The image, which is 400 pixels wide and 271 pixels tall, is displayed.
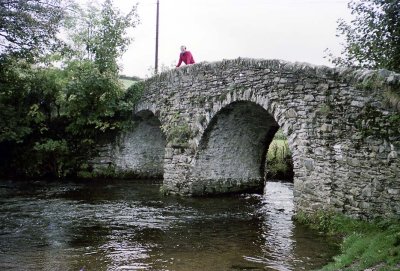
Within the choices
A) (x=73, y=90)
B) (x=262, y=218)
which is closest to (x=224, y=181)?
(x=262, y=218)

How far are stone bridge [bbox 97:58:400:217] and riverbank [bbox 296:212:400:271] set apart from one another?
25 cm

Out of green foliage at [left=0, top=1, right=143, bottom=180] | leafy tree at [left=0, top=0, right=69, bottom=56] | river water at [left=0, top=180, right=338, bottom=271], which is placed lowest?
river water at [left=0, top=180, right=338, bottom=271]

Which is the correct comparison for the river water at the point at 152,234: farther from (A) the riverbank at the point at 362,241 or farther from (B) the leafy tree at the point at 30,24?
(B) the leafy tree at the point at 30,24

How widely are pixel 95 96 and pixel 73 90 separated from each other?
953mm

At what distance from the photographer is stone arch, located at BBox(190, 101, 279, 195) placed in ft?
40.2

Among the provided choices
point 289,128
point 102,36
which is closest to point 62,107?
point 102,36

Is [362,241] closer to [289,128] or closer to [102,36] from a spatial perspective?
[289,128]

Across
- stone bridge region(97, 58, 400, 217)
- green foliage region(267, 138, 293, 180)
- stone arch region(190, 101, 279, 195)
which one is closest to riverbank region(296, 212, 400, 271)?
stone bridge region(97, 58, 400, 217)

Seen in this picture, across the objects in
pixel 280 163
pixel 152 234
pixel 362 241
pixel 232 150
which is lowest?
pixel 152 234

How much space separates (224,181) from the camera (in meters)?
13.3

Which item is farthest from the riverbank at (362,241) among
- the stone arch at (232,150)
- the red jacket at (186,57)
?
the red jacket at (186,57)

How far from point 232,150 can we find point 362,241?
691cm

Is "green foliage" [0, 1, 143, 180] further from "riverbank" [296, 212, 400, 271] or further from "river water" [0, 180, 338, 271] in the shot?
"riverbank" [296, 212, 400, 271]

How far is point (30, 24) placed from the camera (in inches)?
599
